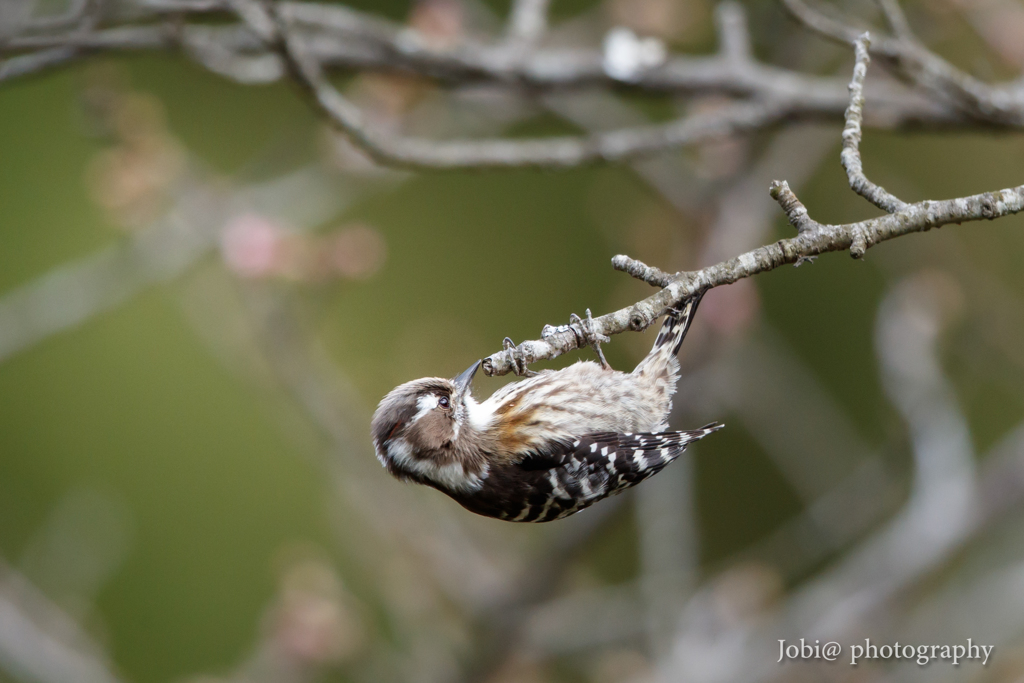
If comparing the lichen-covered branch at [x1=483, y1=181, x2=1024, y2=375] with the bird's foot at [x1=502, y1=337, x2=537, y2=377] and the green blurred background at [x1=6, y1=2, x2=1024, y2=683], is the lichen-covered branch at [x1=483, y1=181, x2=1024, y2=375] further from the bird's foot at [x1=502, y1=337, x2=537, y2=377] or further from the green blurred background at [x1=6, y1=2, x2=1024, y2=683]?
the green blurred background at [x1=6, y1=2, x2=1024, y2=683]

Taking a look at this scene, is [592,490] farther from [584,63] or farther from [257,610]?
[257,610]

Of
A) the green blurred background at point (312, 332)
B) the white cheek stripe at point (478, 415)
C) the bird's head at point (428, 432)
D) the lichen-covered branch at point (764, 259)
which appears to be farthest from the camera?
the green blurred background at point (312, 332)

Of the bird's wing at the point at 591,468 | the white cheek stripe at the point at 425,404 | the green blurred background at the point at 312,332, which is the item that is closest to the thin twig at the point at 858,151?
the bird's wing at the point at 591,468

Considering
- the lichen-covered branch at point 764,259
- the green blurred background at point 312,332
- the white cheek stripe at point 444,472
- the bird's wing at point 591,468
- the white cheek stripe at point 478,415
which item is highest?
the lichen-covered branch at point 764,259

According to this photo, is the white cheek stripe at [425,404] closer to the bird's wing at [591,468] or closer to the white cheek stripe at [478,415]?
the white cheek stripe at [478,415]

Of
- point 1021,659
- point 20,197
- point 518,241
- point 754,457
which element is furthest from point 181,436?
point 1021,659

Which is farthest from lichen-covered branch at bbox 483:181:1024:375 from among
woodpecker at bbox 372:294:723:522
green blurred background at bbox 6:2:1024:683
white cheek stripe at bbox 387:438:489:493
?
green blurred background at bbox 6:2:1024:683

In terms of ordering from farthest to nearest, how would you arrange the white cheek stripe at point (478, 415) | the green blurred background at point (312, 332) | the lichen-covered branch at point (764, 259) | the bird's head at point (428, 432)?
the green blurred background at point (312, 332) < the white cheek stripe at point (478, 415) < the bird's head at point (428, 432) < the lichen-covered branch at point (764, 259)
